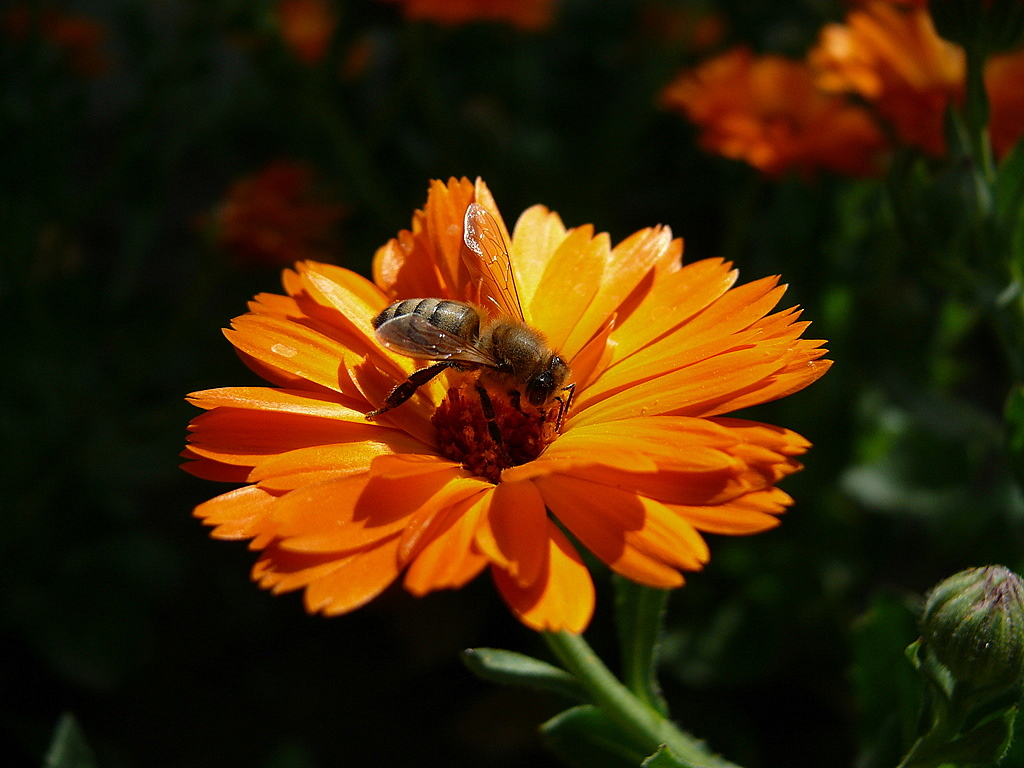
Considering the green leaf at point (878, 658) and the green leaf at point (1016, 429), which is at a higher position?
the green leaf at point (1016, 429)

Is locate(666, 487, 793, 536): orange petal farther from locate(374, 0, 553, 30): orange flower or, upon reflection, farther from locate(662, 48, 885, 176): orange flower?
locate(374, 0, 553, 30): orange flower

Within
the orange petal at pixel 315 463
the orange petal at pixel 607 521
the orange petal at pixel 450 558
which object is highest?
the orange petal at pixel 315 463

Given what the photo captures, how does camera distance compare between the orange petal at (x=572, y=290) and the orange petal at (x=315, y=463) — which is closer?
the orange petal at (x=315, y=463)

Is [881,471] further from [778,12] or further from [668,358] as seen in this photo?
[778,12]

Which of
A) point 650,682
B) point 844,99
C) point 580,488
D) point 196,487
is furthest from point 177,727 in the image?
point 844,99

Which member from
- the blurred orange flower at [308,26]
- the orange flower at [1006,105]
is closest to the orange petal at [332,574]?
the orange flower at [1006,105]

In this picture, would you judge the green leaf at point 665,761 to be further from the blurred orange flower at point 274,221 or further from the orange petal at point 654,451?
the blurred orange flower at point 274,221
